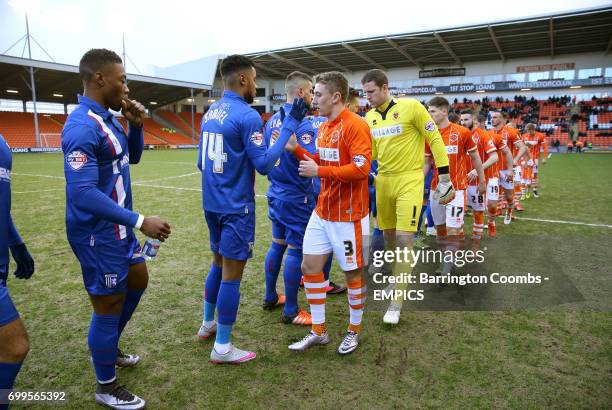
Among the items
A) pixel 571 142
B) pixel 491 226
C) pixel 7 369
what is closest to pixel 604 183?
pixel 491 226

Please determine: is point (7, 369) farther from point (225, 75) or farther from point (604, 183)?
point (604, 183)

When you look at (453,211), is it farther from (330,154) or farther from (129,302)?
(129,302)

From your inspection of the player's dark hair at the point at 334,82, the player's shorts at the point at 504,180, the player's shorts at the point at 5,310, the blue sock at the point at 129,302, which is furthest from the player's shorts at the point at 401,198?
the player's shorts at the point at 504,180

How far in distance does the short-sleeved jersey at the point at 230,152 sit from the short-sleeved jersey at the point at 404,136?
1.70 m

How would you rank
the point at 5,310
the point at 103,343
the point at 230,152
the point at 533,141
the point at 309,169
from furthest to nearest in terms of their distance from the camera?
the point at 533,141, the point at 309,169, the point at 230,152, the point at 103,343, the point at 5,310

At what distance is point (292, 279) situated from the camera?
3.94 m

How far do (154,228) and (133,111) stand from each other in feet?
3.62

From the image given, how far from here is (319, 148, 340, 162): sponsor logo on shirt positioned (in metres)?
3.27

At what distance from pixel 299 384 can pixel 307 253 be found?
107cm

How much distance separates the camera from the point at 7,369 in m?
2.04

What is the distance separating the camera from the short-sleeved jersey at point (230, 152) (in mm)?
2893

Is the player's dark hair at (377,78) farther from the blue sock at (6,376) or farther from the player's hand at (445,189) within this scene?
the blue sock at (6,376)

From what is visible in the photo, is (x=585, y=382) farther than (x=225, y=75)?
No

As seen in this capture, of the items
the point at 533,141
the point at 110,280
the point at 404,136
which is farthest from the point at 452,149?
the point at 533,141
